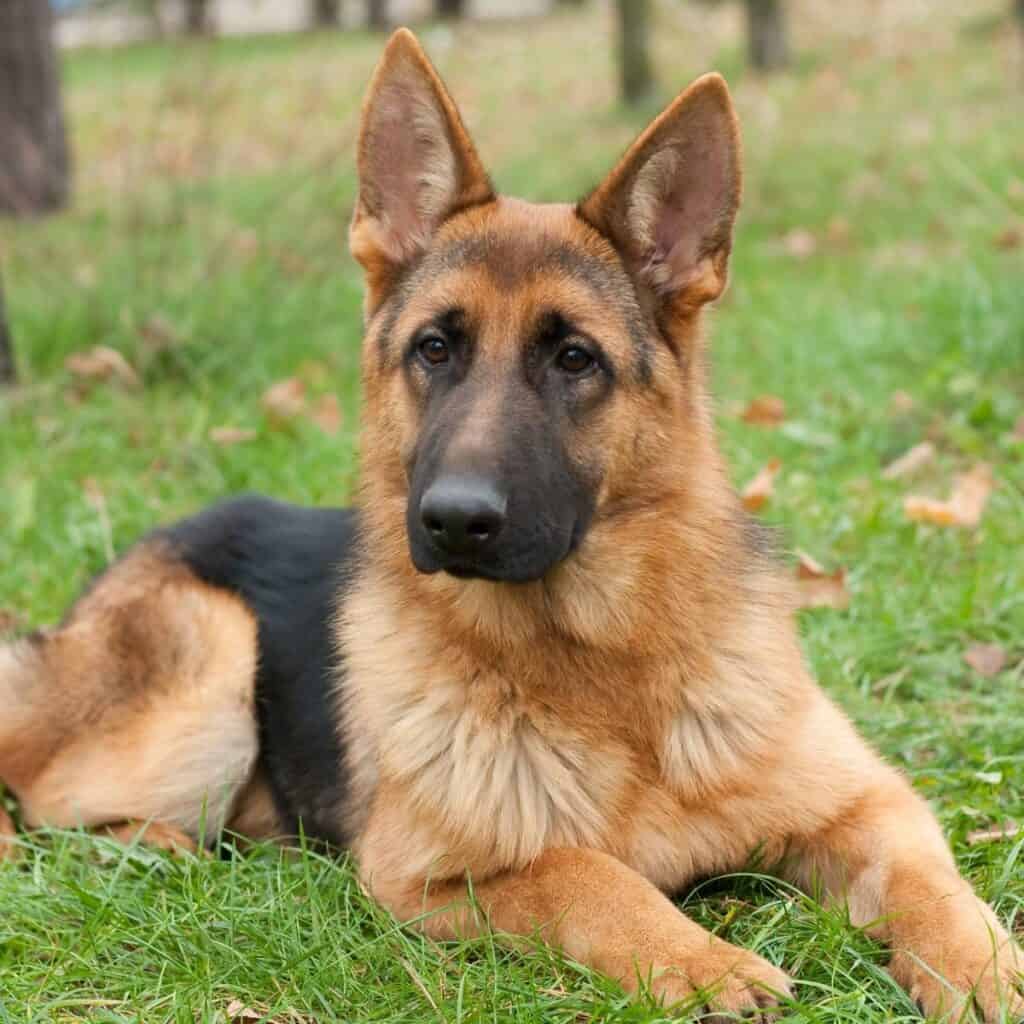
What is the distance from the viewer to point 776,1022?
9.62ft

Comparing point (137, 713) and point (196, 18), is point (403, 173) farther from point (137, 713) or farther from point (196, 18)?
point (196, 18)

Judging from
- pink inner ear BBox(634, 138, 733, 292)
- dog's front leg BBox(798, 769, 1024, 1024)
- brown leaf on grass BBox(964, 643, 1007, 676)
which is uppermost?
pink inner ear BBox(634, 138, 733, 292)

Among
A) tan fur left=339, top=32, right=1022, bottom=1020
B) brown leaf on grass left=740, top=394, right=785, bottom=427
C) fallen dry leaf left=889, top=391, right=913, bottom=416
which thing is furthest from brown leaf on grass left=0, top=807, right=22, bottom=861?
fallen dry leaf left=889, top=391, right=913, bottom=416

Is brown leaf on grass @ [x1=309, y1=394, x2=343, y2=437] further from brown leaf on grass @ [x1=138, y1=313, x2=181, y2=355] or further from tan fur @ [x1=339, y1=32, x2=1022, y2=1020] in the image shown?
tan fur @ [x1=339, y1=32, x2=1022, y2=1020]

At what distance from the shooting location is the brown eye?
365 centimetres

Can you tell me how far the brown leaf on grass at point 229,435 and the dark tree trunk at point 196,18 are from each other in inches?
96.2

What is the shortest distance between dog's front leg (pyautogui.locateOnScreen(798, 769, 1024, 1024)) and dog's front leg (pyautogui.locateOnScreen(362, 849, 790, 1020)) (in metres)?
0.33

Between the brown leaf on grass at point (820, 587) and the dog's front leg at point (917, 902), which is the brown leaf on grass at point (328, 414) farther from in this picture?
the dog's front leg at point (917, 902)

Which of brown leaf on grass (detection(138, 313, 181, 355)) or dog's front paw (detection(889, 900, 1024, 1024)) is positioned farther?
brown leaf on grass (detection(138, 313, 181, 355))

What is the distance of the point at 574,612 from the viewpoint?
361cm

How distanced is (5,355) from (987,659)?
5341 millimetres

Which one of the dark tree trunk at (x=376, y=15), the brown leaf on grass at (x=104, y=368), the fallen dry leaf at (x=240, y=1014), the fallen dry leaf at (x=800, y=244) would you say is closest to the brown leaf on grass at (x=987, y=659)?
the fallen dry leaf at (x=240, y=1014)

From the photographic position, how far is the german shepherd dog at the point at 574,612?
3.33 meters

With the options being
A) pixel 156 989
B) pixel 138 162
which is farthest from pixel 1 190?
pixel 156 989
